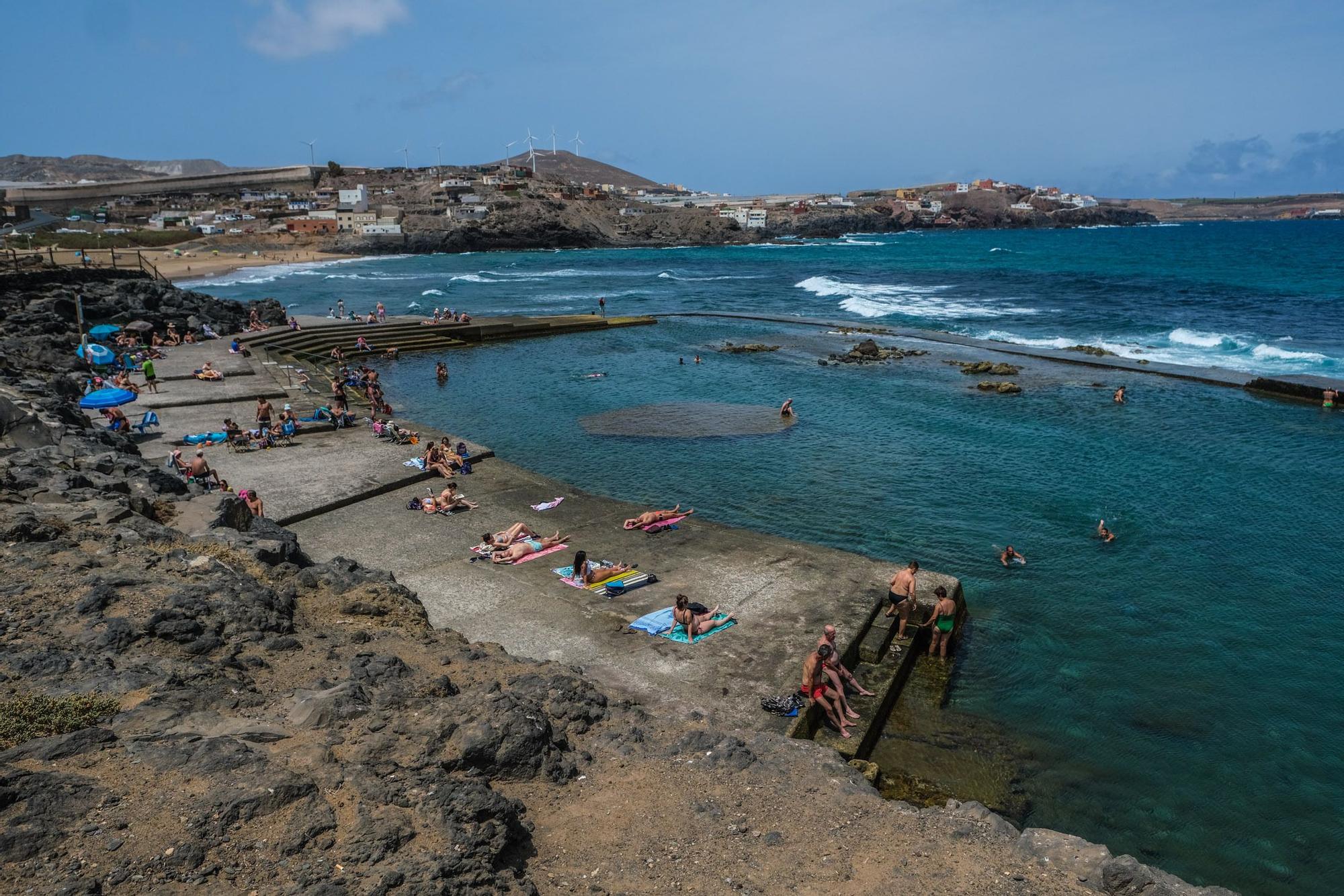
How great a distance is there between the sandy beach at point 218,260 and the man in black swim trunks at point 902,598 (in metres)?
77.4

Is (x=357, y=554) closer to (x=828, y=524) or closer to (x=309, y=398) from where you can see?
(x=828, y=524)

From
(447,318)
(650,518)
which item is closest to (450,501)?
(650,518)

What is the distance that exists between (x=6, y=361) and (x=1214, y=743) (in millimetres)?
30318

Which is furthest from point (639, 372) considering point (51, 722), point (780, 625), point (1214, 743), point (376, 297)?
point (376, 297)

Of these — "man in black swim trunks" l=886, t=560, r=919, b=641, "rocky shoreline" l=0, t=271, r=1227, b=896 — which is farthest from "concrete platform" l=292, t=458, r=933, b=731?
"rocky shoreline" l=0, t=271, r=1227, b=896

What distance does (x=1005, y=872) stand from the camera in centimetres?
623

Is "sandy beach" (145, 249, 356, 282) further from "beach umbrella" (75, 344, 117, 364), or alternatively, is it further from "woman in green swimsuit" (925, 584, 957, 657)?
"woman in green swimsuit" (925, 584, 957, 657)

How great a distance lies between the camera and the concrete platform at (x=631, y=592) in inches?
420

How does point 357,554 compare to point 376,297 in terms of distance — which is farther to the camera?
point 376,297

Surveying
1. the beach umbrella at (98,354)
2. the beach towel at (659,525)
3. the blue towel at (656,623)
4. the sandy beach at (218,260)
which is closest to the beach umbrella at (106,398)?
the beach umbrella at (98,354)

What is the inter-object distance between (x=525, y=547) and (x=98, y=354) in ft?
69.9

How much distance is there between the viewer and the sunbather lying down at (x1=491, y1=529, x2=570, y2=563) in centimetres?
1447

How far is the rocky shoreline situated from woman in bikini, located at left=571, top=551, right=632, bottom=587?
3.42 metres

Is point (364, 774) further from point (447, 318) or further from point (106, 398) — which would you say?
point (447, 318)
